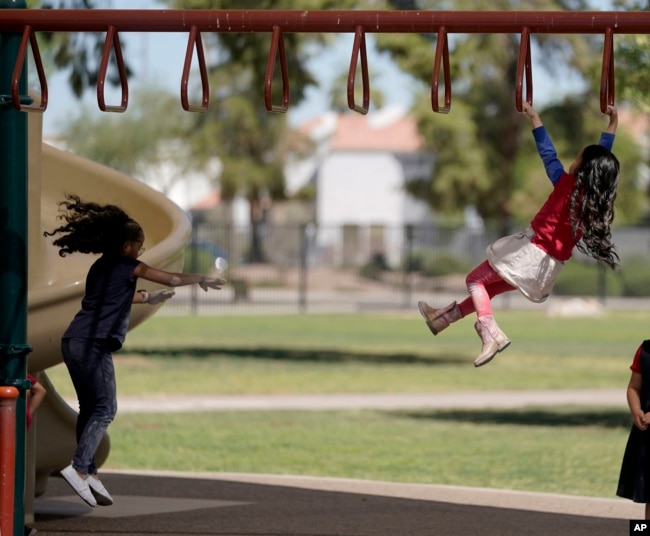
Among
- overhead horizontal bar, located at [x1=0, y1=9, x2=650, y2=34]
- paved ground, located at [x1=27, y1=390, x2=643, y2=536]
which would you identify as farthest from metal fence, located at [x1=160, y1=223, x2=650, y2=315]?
overhead horizontal bar, located at [x1=0, y1=9, x2=650, y2=34]

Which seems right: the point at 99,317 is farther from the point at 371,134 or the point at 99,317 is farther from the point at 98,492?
the point at 371,134

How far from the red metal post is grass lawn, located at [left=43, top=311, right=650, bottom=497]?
18.4 ft

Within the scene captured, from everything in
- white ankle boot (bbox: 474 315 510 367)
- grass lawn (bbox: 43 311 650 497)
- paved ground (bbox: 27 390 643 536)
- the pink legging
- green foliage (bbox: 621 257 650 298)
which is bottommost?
green foliage (bbox: 621 257 650 298)

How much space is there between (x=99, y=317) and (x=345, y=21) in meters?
2.03

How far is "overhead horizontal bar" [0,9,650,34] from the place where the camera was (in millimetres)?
6719

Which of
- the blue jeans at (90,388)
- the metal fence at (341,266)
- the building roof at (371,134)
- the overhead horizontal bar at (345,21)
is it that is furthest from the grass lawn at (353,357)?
the building roof at (371,134)

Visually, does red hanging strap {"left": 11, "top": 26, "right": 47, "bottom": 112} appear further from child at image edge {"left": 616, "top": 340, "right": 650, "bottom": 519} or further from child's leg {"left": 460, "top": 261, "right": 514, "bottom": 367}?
child at image edge {"left": 616, "top": 340, "right": 650, "bottom": 519}

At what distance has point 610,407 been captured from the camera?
1870 cm

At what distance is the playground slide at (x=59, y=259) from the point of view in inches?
344

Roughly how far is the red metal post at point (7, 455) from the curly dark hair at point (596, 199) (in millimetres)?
2730

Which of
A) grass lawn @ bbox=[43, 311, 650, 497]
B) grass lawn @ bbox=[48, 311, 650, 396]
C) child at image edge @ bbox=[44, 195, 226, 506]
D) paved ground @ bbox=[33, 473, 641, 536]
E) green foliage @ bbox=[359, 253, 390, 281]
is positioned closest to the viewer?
child at image edge @ bbox=[44, 195, 226, 506]

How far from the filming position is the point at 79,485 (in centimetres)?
745

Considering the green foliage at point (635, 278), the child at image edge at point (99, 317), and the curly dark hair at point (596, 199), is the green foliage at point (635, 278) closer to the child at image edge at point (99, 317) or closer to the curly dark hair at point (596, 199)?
the child at image edge at point (99, 317)

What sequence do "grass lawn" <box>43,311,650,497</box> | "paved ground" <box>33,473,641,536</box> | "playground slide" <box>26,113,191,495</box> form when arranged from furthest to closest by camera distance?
"grass lawn" <box>43,311,650,497</box>, "playground slide" <box>26,113,191,495</box>, "paved ground" <box>33,473,641,536</box>
